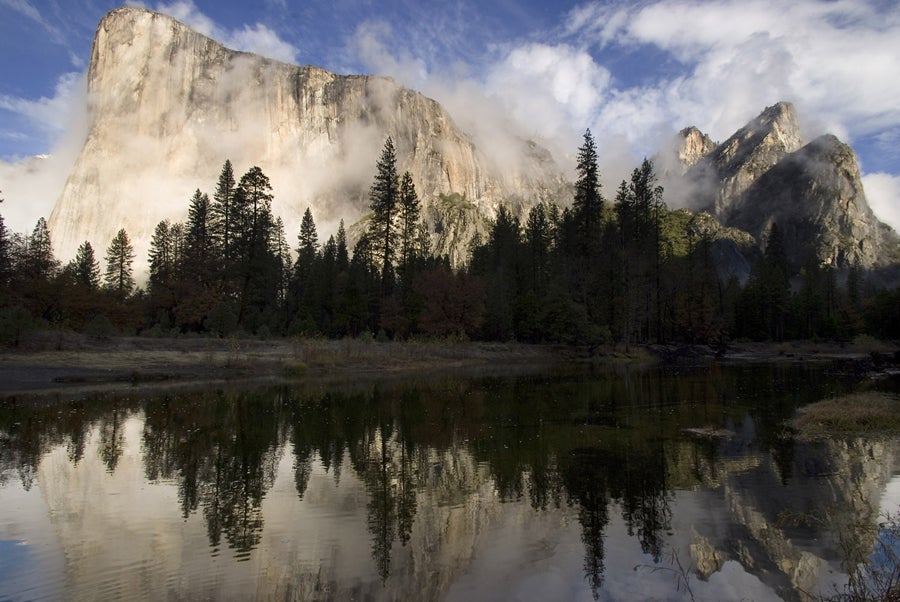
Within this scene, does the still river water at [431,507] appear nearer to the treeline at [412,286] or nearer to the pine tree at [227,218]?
the treeline at [412,286]

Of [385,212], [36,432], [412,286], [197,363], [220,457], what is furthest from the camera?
[412,286]

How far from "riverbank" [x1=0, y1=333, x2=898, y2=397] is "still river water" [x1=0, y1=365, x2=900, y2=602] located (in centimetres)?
1112

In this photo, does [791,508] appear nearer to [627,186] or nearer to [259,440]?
[259,440]

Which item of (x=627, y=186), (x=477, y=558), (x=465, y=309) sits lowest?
(x=477, y=558)

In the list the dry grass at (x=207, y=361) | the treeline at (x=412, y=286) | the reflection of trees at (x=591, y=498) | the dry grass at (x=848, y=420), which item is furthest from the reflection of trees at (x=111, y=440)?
the treeline at (x=412, y=286)

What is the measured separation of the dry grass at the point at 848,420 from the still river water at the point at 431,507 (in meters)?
0.85

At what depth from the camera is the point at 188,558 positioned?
7977mm

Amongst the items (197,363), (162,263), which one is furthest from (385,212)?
(162,263)

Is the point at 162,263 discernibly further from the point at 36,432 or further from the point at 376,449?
the point at 376,449

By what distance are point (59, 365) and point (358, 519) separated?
2998 cm

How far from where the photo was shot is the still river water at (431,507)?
7.26 metres

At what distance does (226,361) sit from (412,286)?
109 ft

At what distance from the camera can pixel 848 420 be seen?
17.5 metres

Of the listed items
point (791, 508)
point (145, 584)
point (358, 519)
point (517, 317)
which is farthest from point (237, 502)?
point (517, 317)
